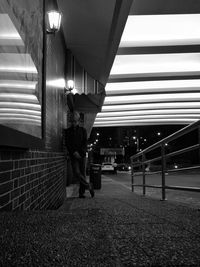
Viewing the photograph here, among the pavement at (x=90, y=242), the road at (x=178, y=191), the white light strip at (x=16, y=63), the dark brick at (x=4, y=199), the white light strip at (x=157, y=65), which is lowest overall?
the road at (x=178, y=191)

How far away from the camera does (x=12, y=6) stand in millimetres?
2672

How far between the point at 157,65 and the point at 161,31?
3.15 meters

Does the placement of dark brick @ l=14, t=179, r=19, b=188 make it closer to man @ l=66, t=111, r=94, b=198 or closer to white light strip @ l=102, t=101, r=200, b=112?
man @ l=66, t=111, r=94, b=198

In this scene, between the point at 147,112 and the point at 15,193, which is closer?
the point at 15,193

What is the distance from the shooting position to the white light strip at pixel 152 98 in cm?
1747

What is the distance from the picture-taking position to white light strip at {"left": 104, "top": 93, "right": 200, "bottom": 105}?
17469 millimetres

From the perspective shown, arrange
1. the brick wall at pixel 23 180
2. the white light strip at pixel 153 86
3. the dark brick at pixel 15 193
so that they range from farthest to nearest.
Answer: the white light strip at pixel 153 86
the dark brick at pixel 15 193
the brick wall at pixel 23 180

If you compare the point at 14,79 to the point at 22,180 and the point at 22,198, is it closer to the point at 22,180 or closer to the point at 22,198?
the point at 22,180

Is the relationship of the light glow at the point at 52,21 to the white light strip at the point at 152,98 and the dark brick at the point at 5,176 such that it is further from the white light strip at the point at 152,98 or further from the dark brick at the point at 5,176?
the white light strip at the point at 152,98

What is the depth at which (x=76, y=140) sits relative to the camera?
7.12 metres

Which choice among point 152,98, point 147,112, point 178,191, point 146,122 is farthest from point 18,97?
point 146,122

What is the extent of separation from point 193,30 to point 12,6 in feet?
27.5

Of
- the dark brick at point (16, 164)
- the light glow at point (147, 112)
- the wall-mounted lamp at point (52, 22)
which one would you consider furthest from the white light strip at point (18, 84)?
the light glow at point (147, 112)

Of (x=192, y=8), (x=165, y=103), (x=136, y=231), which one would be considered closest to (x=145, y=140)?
(x=165, y=103)
